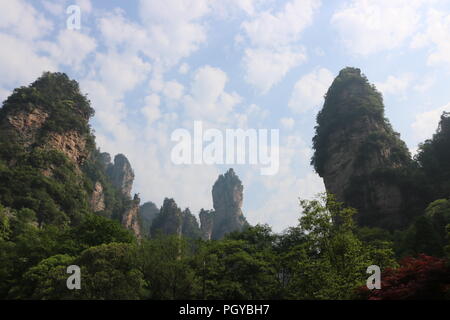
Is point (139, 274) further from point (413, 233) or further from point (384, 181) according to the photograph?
point (384, 181)

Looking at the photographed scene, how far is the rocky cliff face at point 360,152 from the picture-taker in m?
45.9

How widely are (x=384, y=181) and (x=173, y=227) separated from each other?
67361 millimetres

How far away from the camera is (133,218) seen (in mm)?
89812

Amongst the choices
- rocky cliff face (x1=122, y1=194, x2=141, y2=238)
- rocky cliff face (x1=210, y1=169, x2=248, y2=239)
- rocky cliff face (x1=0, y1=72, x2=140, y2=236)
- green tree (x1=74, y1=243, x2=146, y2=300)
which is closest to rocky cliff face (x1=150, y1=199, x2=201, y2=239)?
rocky cliff face (x1=122, y1=194, x2=141, y2=238)

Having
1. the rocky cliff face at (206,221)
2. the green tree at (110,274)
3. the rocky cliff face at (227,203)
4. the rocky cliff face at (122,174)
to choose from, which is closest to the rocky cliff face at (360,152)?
the green tree at (110,274)

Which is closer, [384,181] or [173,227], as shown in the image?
[384,181]

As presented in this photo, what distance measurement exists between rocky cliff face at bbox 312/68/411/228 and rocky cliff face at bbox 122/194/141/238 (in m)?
50.1

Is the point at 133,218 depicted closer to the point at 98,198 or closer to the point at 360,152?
the point at 98,198

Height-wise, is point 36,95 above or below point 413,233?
above

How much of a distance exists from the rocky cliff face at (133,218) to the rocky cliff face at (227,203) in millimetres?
33642

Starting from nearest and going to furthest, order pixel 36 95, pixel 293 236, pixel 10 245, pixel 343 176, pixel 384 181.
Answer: pixel 10 245 < pixel 293 236 < pixel 384 181 < pixel 343 176 < pixel 36 95

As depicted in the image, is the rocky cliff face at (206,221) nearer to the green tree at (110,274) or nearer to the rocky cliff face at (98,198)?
the rocky cliff face at (98,198)

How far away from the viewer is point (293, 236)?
3719 cm

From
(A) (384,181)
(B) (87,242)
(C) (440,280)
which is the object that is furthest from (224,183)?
(C) (440,280)
